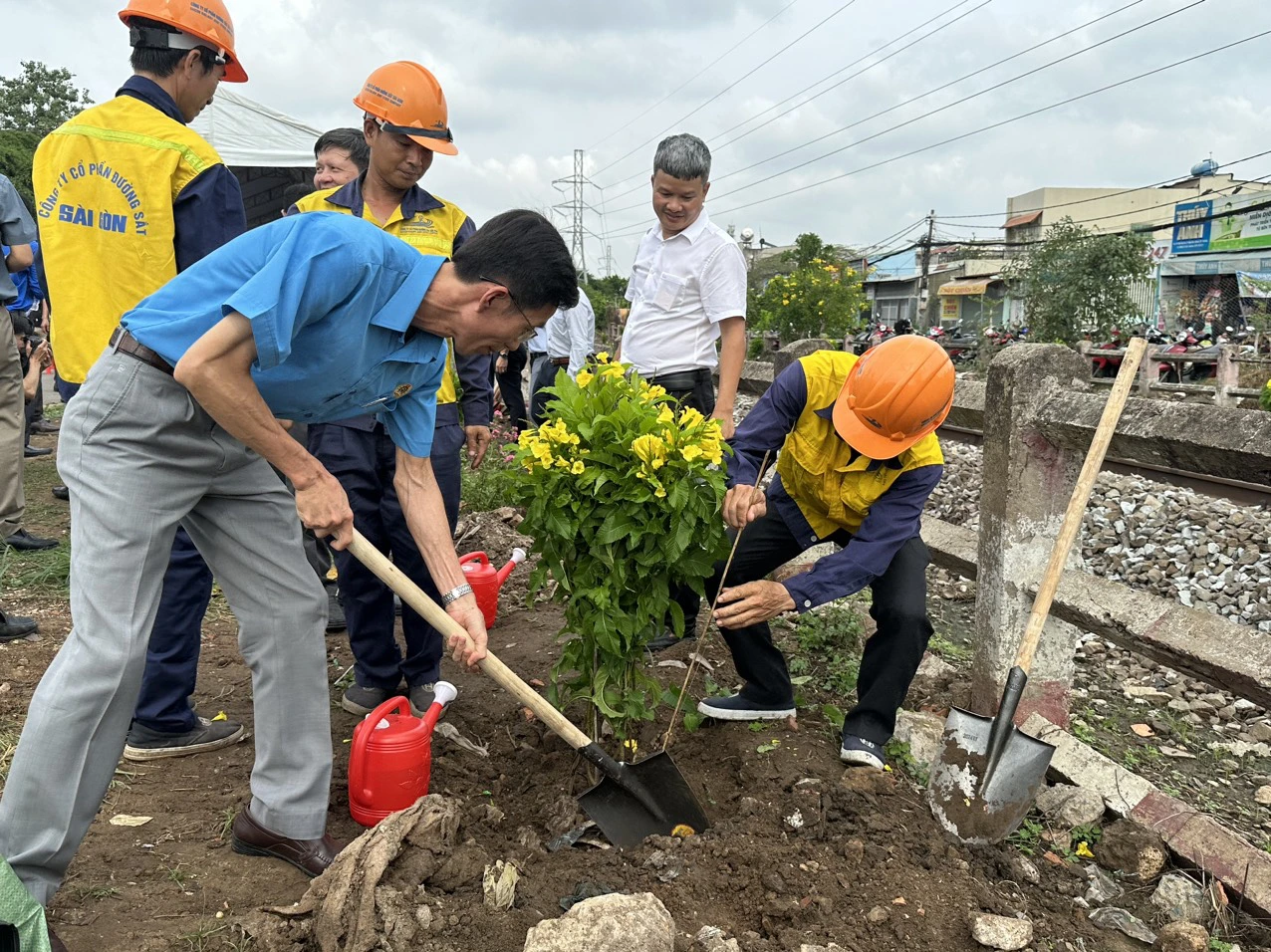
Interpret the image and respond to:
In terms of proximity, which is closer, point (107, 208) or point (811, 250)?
point (107, 208)

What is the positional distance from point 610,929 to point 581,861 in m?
0.65

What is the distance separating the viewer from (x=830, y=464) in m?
3.36

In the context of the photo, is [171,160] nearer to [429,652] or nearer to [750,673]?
[429,652]

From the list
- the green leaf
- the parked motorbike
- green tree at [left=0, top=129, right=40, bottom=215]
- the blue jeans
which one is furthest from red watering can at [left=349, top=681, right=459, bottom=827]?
green tree at [left=0, top=129, right=40, bottom=215]

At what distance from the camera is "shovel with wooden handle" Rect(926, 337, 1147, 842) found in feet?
9.37

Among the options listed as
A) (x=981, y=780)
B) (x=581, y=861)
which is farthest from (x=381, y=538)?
(x=981, y=780)

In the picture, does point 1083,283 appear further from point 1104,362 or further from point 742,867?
point 742,867

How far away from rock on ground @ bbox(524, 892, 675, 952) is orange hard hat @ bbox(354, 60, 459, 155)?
8.19 feet

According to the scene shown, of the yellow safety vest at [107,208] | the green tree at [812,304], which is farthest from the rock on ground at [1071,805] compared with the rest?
the green tree at [812,304]

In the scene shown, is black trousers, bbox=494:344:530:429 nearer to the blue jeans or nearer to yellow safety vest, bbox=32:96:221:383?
the blue jeans

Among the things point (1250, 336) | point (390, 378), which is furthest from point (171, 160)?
point (1250, 336)

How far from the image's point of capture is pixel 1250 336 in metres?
21.0

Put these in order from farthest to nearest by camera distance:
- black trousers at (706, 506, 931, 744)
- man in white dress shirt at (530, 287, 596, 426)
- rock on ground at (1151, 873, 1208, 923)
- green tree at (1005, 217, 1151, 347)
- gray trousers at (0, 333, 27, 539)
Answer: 1. green tree at (1005, 217, 1151, 347)
2. man in white dress shirt at (530, 287, 596, 426)
3. gray trousers at (0, 333, 27, 539)
4. black trousers at (706, 506, 931, 744)
5. rock on ground at (1151, 873, 1208, 923)

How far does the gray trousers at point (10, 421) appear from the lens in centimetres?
500
